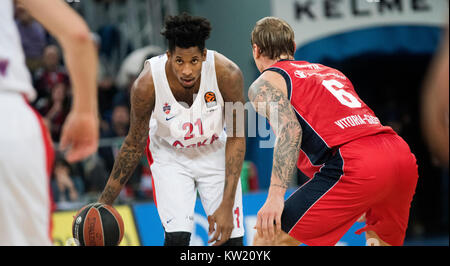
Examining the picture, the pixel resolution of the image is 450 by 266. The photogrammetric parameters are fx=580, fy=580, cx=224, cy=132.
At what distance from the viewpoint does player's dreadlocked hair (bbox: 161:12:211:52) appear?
3.61 meters

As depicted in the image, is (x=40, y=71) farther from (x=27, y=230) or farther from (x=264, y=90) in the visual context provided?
(x=27, y=230)

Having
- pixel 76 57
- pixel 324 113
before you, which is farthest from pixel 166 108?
pixel 76 57

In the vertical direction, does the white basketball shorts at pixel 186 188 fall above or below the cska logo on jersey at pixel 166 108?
below

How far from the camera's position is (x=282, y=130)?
3.50 m

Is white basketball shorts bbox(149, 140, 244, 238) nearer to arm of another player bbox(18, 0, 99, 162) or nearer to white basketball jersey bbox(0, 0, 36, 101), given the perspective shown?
arm of another player bbox(18, 0, 99, 162)

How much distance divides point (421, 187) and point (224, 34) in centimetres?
492

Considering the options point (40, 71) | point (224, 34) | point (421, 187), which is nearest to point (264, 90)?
point (224, 34)

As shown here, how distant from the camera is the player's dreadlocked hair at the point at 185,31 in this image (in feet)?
11.8

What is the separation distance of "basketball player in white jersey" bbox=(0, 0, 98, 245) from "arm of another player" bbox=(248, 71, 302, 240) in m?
1.42

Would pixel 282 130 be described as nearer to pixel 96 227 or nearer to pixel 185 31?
pixel 185 31

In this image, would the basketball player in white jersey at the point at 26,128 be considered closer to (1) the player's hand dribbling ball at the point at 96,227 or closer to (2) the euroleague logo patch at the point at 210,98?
(1) the player's hand dribbling ball at the point at 96,227

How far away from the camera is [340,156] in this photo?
3.43 meters

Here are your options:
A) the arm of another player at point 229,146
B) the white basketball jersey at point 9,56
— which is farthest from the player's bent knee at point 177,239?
the white basketball jersey at point 9,56

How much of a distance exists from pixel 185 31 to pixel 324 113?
0.99m
